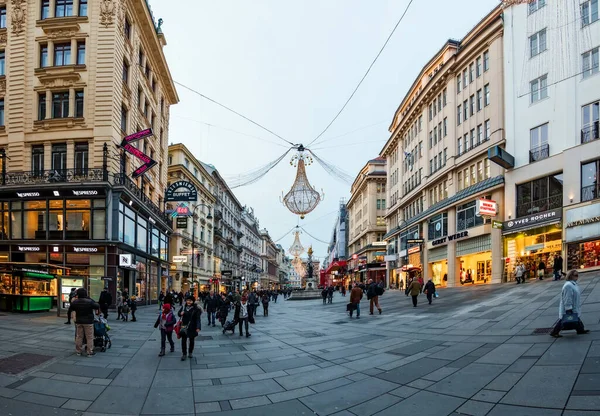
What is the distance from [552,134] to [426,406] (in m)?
28.8

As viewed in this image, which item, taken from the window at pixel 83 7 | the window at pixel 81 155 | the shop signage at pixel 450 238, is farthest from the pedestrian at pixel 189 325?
the shop signage at pixel 450 238

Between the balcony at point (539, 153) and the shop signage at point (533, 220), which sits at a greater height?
the balcony at point (539, 153)

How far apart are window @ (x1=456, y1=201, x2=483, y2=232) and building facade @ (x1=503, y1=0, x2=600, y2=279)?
139 inches

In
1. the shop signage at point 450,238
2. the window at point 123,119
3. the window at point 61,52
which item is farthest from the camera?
the shop signage at point 450,238

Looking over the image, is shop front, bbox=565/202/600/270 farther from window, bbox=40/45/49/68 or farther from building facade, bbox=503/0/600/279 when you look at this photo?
window, bbox=40/45/49/68

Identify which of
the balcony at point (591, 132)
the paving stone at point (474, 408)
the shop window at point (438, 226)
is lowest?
the paving stone at point (474, 408)

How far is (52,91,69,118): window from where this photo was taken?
2797 cm

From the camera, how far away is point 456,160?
40.2 metres

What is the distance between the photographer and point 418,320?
16.6 m

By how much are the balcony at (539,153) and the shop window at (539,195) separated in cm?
153

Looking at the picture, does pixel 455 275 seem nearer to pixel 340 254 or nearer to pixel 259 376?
pixel 259 376

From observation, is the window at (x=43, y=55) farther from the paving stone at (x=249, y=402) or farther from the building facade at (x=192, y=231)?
the paving stone at (x=249, y=402)

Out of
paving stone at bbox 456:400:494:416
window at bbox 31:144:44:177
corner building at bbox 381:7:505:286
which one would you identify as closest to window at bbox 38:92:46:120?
window at bbox 31:144:44:177

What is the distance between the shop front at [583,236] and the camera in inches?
992
